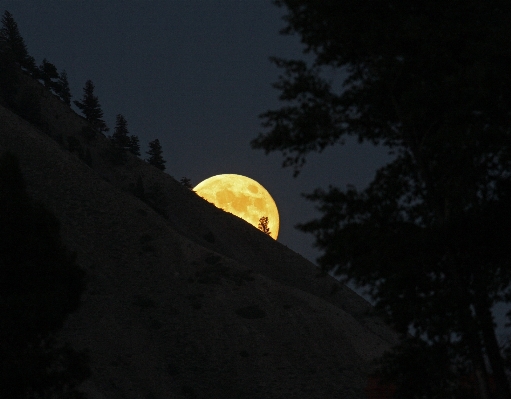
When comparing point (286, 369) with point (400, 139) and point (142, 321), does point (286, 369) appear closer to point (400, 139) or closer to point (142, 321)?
point (142, 321)

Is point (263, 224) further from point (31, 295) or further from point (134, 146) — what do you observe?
point (31, 295)

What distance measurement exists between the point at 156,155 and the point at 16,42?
27.2 meters

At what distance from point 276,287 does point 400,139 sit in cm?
5330

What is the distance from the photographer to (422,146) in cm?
1584

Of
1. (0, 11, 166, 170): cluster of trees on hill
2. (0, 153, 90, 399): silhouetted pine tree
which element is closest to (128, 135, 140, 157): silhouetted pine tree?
(0, 11, 166, 170): cluster of trees on hill

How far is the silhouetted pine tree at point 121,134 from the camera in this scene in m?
100

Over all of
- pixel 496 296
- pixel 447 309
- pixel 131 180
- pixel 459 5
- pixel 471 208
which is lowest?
pixel 447 309

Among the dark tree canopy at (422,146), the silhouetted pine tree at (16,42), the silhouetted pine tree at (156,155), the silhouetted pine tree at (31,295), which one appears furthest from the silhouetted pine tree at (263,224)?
the dark tree canopy at (422,146)

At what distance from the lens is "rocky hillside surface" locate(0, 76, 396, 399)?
52.8 meters

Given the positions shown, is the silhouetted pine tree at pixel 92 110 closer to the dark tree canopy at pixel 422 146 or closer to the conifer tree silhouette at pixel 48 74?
the conifer tree silhouette at pixel 48 74

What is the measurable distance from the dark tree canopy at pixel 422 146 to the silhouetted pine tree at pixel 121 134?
84.3 metres

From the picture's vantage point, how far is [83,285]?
91.4 ft

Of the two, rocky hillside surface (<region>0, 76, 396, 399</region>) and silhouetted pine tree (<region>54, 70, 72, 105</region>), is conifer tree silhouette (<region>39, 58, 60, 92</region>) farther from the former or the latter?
rocky hillside surface (<region>0, 76, 396, 399</region>)

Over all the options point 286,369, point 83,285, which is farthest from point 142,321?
point 83,285
